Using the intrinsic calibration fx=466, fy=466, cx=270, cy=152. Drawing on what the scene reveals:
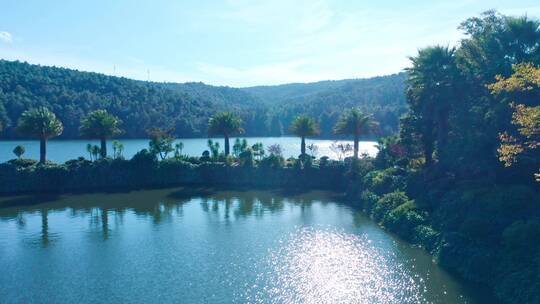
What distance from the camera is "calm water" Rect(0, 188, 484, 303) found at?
944 inches

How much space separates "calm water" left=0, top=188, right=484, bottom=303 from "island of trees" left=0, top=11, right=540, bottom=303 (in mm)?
2481

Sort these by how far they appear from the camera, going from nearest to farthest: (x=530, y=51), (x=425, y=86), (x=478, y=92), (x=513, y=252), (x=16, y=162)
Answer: (x=513, y=252), (x=530, y=51), (x=478, y=92), (x=425, y=86), (x=16, y=162)

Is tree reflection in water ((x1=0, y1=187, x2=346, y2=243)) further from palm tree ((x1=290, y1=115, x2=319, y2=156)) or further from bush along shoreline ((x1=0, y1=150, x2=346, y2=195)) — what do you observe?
palm tree ((x1=290, y1=115, x2=319, y2=156))

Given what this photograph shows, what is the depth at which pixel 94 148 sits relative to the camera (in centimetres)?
5766

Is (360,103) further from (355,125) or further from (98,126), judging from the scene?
(98,126)

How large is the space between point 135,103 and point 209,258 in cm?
10263

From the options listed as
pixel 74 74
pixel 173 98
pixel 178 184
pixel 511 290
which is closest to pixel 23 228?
pixel 178 184

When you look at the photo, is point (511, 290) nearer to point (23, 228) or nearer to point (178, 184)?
point (23, 228)

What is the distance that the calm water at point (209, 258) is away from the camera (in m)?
24.0

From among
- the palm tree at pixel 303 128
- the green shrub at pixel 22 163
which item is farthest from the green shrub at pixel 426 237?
the green shrub at pixel 22 163

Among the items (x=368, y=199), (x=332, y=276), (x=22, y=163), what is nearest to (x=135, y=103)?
(x=22, y=163)

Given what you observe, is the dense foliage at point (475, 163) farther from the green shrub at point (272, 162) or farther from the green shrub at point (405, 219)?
the green shrub at point (272, 162)

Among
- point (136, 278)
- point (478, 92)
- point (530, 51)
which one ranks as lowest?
point (136, 278)

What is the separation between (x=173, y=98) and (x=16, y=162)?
295 feet
